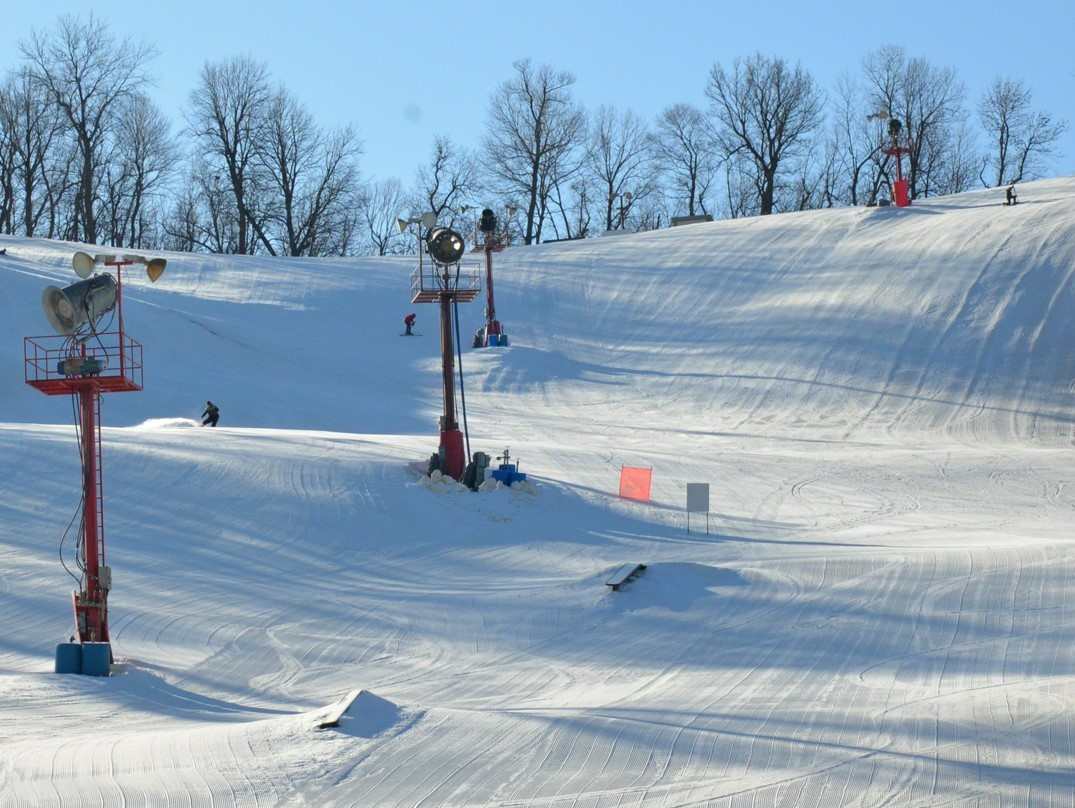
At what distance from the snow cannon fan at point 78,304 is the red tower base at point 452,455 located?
835 cm

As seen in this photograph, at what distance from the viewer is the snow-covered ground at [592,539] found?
829 centimetres

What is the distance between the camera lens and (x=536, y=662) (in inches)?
483

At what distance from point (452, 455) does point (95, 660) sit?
9.23m

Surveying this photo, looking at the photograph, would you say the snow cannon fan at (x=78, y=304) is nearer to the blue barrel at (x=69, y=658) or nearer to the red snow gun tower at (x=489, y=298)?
the blue barrel at (x=69, y=658)

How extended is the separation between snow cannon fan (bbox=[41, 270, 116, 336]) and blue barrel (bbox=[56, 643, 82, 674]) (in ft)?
9.61

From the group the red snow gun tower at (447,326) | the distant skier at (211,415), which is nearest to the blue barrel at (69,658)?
the red snow gun tower at (447,326)

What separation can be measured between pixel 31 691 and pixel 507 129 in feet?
178

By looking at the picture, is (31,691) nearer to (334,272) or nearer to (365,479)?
(365,479)

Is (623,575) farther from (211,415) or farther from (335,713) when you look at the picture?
(211,415)

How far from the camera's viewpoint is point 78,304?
1193cm

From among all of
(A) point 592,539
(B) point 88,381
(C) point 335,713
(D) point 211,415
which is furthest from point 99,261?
(D) point 211,415

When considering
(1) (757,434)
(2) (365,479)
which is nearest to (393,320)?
(1) (757,434)

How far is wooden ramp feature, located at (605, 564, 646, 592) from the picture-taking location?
14453 mm

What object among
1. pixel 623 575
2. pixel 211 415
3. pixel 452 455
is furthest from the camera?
pixel 211 415
